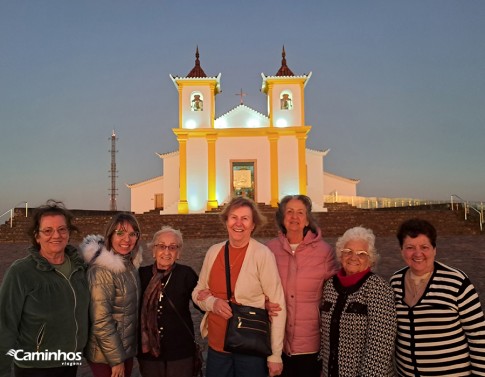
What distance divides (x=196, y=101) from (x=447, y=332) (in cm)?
2093

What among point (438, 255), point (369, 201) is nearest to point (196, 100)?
point (369, 201)

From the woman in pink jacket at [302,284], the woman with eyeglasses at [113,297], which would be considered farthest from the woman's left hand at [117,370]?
the woman in pink jacket at [302,284]

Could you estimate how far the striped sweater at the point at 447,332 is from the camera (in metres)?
2.34

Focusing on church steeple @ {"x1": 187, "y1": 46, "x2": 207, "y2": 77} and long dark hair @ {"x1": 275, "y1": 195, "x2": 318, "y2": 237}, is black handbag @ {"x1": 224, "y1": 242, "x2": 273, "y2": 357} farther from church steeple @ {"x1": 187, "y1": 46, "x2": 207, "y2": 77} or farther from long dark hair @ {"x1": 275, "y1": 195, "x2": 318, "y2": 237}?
church steeple @ {"x1": 187, "y1": 46, "x2": 207, "y2": 77}

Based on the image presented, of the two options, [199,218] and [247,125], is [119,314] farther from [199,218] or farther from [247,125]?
[247,125]

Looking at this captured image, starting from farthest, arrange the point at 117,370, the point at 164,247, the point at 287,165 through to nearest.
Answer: the point at 287,165
the point at 164,247
the point at 117,370

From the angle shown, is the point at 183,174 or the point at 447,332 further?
the point at 183,174

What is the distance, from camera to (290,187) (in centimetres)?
2114

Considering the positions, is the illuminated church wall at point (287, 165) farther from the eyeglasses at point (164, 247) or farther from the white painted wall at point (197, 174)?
the eyeglasses at point (164, 247)

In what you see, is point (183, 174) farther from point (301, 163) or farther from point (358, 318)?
point (358, 318)

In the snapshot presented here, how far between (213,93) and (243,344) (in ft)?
68.2

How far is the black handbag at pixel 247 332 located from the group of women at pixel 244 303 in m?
0.07

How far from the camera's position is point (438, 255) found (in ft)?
32.8

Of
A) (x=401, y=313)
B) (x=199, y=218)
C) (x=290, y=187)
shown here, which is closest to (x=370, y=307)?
(x=401, y=313)
